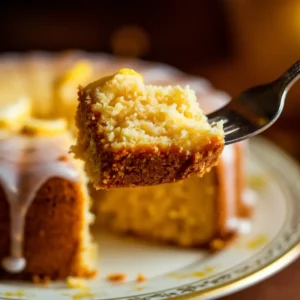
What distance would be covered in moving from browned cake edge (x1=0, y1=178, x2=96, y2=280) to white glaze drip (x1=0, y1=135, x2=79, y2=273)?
0.02 m

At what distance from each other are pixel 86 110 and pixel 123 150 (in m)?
0.15

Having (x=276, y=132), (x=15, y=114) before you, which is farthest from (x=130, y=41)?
(x=15, y=114)

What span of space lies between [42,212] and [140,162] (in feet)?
1.52

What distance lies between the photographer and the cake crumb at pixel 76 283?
1.76 meters

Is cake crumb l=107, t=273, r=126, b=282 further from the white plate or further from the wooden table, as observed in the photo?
the wooden table

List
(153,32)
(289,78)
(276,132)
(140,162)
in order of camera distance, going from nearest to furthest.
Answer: (140,162) < (289,78) < (276,132) < (153,32)

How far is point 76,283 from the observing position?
1771mm

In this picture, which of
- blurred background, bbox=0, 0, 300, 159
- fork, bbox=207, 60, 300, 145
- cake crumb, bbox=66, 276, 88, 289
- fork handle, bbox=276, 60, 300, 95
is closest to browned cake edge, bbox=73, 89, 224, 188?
fork, bbox=207, 60, 300, 145

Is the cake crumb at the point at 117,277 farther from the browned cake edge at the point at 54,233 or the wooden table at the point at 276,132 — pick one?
the wooden table at the point at 276,132

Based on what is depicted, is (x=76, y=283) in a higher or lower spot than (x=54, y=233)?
lower

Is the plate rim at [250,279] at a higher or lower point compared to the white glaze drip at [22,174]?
lower

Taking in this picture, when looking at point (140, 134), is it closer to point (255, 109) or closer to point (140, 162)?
point (140, 162)

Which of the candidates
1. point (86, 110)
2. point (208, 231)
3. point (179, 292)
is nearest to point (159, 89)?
point (86, 110)

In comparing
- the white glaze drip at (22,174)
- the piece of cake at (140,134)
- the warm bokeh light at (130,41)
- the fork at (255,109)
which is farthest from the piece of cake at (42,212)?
the warm bokeh light at (130,41)
